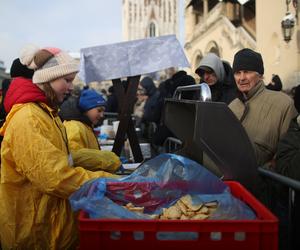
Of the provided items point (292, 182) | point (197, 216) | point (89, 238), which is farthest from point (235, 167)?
point (89, 238)

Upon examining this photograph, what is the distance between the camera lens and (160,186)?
2266 millimetres

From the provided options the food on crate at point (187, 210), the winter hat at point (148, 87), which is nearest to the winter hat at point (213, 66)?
the food on crate at point (187, 210)

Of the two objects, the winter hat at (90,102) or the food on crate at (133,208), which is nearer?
the food on crate at (133,208)

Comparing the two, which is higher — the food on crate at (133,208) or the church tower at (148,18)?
the church tower at (148,18)

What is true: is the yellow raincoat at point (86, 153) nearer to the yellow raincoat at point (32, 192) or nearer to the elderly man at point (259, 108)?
the yellow raincoat at point (32, 192)

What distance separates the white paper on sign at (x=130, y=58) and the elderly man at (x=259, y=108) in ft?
5.82

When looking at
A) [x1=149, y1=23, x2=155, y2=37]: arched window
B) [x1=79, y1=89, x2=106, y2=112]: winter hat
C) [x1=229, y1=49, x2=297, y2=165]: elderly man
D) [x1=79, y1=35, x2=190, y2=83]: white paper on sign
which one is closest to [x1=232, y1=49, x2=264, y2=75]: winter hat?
[x1=229, y1=49, x2=297, y2=165]: elderly man

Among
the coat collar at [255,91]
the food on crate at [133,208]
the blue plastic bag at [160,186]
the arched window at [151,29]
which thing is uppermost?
the arched window at [151,29]

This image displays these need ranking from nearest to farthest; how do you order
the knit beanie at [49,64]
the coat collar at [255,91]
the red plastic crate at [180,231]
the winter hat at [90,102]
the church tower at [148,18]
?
the red plastic crate at [180,231]
the knit beanie at [49,64]
the coat collar at [255,91]
the winter hat at [90,102]
the church tower at [148,18]

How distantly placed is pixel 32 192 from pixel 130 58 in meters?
2.96

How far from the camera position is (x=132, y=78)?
200 inches

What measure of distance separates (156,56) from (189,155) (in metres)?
2.30

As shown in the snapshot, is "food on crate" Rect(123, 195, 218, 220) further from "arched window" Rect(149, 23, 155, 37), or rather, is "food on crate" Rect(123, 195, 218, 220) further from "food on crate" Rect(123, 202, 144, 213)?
"arched window" Rect(149, 23, 155, 37)

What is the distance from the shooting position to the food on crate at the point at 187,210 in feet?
6.47
